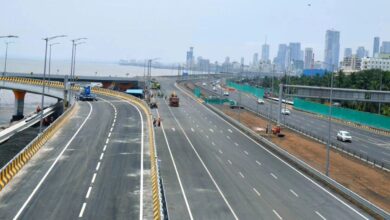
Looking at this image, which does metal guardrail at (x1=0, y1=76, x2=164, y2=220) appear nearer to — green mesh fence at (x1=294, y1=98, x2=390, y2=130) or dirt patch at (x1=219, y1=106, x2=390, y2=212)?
dirt patch at (x1=219, y1=106, x2=390, y2=212)

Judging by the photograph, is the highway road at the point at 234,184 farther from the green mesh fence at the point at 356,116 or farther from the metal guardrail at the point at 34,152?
the green mesh fence at the point at 356,116

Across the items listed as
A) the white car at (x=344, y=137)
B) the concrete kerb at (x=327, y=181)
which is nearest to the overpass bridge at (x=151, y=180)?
the concrete kerb at (x=327, y=181)

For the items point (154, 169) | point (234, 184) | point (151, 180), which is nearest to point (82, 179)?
point (151, 180)

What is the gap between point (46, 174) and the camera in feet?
130

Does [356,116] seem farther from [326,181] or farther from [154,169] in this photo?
[154,169]

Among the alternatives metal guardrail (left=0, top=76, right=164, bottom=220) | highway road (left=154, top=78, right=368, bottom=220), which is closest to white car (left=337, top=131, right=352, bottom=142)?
highway road (left=154, top=78, right=368, bottom=220)

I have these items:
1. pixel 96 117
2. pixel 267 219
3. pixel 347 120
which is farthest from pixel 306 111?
pixel 267 219

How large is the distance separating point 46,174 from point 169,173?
394 inches

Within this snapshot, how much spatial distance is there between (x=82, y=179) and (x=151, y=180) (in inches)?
201

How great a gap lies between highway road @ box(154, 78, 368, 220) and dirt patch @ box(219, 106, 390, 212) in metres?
2.65

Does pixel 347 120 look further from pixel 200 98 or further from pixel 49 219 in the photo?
pixel 49 219

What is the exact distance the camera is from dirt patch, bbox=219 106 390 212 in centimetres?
3993

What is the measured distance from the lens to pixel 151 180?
125ft

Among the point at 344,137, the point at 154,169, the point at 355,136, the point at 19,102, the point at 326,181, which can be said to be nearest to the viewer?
the point at 154,169
